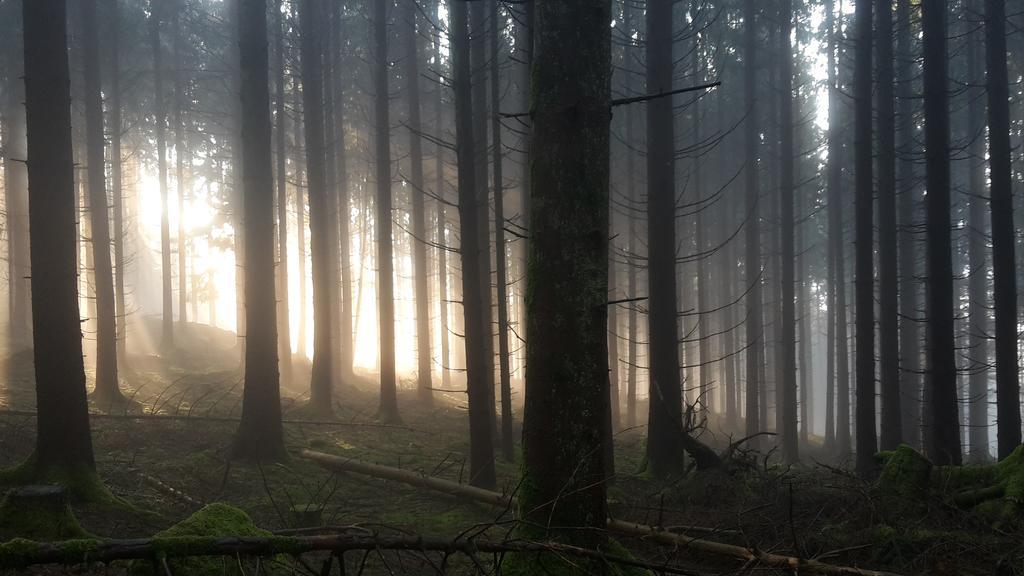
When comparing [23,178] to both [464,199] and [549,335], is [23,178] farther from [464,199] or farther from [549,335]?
[549,335]

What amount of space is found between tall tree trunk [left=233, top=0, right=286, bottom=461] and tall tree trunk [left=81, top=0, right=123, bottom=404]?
619 centimetres

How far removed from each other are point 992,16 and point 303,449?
598 inches

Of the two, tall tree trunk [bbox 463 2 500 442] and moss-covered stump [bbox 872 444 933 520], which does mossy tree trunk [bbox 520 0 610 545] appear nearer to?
moss-covered stump [bbox 872 444 933 520]

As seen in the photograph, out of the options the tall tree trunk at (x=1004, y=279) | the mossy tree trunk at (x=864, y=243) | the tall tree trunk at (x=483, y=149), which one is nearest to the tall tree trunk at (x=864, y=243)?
the mossy tree trunk at (x=864, y=243)

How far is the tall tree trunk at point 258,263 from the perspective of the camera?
10.1 meters

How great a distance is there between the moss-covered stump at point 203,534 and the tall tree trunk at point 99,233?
11.7m

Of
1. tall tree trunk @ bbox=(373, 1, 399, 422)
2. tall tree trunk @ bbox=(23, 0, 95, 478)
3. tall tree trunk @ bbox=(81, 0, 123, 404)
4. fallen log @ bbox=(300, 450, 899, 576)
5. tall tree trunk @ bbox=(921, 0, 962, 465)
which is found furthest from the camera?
tall tree trunk @ bbox=(373, 1, 399, 422)

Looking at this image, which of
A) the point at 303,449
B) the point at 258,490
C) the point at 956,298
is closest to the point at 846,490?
the point at 258,490

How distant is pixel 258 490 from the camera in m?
8.48

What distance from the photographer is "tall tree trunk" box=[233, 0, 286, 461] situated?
10072mm

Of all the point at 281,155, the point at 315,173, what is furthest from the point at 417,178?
the point at 281,155

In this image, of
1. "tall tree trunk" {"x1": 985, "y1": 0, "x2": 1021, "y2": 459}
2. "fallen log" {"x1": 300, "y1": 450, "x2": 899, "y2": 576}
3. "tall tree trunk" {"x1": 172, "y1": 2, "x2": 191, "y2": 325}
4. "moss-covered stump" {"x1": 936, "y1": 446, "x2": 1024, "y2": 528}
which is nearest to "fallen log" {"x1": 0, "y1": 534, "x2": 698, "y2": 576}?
"fallen log" {"x1": 300, "y1": 450, "x2": 899, "y2": 576}

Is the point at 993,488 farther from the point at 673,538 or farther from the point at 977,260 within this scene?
the point at 977,260

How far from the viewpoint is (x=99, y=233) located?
14.9 meters
